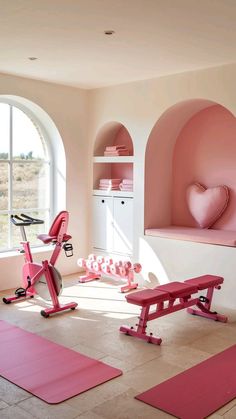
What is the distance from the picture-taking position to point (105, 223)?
22.9ft

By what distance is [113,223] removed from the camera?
686cm

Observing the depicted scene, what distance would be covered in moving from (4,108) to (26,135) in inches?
19.9

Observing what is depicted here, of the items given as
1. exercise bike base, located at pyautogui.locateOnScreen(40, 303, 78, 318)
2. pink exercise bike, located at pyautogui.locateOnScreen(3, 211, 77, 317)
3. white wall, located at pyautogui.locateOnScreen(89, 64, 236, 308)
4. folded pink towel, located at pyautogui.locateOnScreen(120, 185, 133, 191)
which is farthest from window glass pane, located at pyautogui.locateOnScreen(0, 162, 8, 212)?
exercise bike base, located at pyautogui.locateOnScreen(40, 303, 78, 318)

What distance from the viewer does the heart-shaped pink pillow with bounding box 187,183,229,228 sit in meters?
6.05

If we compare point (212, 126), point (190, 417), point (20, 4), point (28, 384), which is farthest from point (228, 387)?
point (212, 126)

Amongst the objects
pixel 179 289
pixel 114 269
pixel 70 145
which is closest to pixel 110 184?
pixel 70 145

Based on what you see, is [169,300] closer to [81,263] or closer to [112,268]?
[112,268]

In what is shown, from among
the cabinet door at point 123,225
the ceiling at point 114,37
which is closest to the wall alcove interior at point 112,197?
the cabinet door at point 123,225

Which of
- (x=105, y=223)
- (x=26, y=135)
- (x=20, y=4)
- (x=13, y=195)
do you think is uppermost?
(x=20, y=4)

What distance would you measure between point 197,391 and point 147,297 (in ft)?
3.61

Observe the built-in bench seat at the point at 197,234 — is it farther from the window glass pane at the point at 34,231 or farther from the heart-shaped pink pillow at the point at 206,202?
the window glass pane at the point at 34,231

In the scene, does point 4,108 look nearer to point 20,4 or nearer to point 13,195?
point 13,195

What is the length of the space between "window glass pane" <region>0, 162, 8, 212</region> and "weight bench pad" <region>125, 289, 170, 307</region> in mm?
2781

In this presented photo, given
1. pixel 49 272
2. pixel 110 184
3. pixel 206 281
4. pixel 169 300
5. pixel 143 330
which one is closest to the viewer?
pixel 143 330
